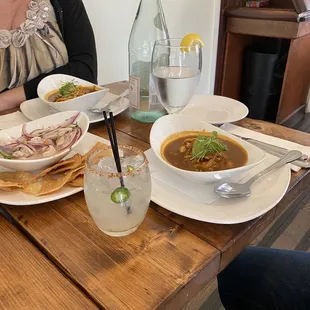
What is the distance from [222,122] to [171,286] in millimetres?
538

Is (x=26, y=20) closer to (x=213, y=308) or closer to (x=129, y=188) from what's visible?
(x=129, y=188)

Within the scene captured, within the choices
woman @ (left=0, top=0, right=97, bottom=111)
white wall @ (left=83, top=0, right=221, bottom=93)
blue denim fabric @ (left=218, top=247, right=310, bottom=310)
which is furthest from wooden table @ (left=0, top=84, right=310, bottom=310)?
white wall @ (left=83, top=0, right=221, bottom=93)

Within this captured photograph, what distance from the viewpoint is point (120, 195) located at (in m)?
0.54

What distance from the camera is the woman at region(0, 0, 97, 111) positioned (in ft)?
4.37

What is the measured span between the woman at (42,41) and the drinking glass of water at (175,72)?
516 mm

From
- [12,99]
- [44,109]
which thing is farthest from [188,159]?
[12,99]

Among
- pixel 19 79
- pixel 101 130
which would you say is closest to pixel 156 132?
pixel 101 130

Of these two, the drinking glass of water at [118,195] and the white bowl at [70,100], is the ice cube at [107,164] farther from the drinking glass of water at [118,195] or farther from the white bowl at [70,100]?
the white bowl at [70,100]

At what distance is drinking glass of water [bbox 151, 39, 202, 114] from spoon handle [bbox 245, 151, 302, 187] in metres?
0.30

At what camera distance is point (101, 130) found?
939mm

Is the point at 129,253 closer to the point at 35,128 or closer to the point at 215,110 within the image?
the point at 35,128

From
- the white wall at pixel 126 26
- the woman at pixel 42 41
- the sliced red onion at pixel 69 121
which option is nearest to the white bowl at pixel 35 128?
the sliced red onion at pixel 69 121

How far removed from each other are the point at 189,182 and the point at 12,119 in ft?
1.86

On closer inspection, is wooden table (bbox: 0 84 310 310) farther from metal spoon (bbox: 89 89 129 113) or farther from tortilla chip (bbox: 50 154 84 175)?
metal spoon (bbox: 89 89 129 113)
